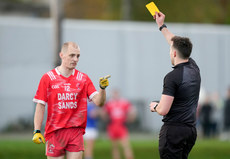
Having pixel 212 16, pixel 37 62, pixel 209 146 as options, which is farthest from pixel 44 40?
pixel 209 146

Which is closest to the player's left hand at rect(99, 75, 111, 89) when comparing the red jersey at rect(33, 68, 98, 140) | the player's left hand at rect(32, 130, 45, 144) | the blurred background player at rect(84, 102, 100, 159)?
the red jersey at rect(33, 68, 98, 140)

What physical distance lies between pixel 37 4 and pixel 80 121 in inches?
995

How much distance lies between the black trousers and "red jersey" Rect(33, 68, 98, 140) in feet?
4.37

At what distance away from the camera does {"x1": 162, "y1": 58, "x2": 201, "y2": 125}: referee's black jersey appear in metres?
6.81

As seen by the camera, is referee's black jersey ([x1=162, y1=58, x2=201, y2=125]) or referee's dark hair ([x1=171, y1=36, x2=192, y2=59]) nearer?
referee's black jersey ([x1=162, y1=58, x2=201, y2=125])

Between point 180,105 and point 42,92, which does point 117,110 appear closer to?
point 42,92

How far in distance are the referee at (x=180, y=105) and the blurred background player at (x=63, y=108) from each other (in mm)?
1116

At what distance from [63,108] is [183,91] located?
1.79 meters

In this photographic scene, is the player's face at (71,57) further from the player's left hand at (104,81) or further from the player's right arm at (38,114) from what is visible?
the player's right arm at (38,114)

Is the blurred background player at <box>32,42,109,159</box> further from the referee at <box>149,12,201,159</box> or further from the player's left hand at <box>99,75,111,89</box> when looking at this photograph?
the referee at <box>149,12,201,159</box>

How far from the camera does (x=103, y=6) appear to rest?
3061 centimetres

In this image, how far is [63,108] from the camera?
7.59 meters

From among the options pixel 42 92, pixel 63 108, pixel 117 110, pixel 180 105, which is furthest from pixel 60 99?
pixel 117 110

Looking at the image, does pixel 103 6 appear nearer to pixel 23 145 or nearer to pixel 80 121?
pixel 23 145
